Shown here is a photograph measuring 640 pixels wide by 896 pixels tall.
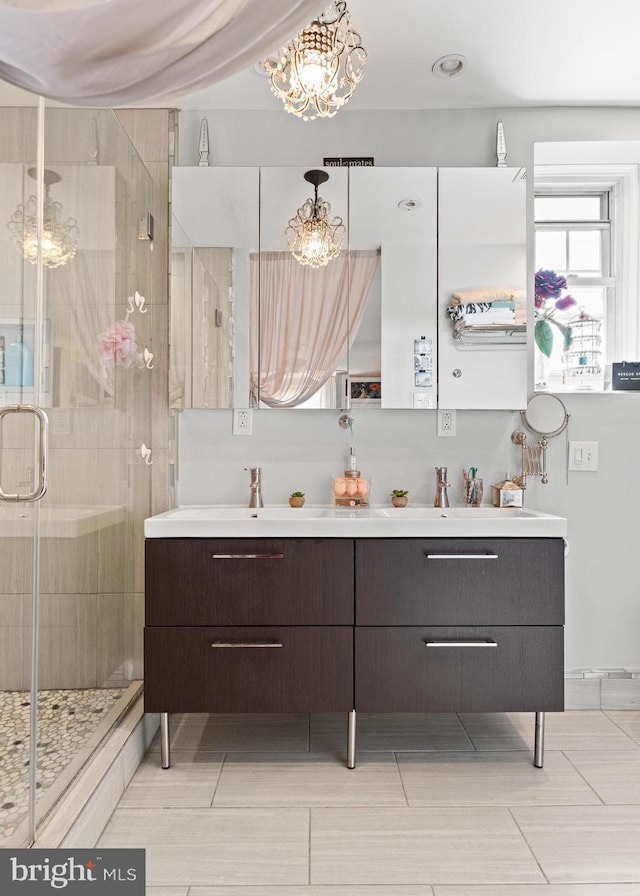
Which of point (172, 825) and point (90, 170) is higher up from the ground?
point (90, 170)

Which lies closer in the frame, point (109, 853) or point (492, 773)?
point (109, 853)

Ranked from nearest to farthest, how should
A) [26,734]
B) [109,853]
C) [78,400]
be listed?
1. [26,734]
2. [109,853]
3. [78,400]

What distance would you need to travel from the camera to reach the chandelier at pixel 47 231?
50.3 inches

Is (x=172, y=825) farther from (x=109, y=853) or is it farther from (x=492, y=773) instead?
(x=492, y=773)

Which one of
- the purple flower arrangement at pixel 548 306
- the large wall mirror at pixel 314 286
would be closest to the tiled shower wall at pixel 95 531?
the large wall mirror at pixel 314 286

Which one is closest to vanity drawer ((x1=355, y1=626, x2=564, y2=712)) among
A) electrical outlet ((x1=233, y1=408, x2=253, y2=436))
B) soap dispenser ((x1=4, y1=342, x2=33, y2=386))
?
electrical outlet ((x1=233, y1=408, x2=253, y2=436))

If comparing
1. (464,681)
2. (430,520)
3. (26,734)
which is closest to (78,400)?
(26,734)

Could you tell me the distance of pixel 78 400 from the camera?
161 centimetres

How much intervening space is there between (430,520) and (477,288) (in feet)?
3.15

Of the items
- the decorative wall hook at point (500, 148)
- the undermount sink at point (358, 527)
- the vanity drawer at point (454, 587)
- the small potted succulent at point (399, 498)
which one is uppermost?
the decorative wall hook at point (500, 148)

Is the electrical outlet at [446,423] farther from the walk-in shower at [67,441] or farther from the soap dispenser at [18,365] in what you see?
the soap dispenser at [18,365]

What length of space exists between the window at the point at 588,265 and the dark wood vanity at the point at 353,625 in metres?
1.04

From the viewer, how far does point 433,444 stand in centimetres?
240

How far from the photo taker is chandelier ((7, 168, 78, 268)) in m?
1.28
